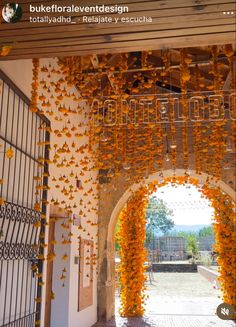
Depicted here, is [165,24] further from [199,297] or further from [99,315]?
[199,297]

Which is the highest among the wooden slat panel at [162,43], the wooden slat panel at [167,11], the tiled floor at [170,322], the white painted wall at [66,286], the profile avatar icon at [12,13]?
the wooden slat panel at [167,11]

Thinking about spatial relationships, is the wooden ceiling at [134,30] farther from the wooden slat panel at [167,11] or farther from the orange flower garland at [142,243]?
the orange flower garland at [142,243]

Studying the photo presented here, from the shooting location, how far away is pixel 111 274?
323 inches

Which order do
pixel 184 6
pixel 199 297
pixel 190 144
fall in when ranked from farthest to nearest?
pixel 199 297, pixel 190 144, pixel 184 6

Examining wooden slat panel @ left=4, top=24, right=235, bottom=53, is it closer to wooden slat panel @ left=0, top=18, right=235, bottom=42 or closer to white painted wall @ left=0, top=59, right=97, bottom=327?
wooden slat panel @ left=0, top=18, right=235, bottom=42

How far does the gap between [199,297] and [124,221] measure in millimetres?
4326

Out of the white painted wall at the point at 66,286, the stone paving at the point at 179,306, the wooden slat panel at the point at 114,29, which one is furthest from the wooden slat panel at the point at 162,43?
the stone paving at the point at 179,306

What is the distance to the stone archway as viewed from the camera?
25.8ft

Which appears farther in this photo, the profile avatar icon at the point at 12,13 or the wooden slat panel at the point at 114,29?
the wooden slat panel at the point at 114,29

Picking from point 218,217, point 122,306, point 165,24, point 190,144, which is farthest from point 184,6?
point 122,306

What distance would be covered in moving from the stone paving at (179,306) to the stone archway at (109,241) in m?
0.36

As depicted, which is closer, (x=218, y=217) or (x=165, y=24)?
(x=165, y=24)

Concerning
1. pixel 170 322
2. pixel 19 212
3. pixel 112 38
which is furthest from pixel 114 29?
pixel 170 322

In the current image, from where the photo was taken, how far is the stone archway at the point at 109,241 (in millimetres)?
7875
